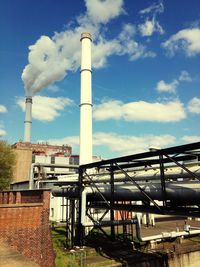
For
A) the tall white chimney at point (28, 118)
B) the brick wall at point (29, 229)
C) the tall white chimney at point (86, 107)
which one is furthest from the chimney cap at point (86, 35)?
the tall white chimney at point (28, 118)

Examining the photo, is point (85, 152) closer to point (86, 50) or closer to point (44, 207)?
point (86, 50)


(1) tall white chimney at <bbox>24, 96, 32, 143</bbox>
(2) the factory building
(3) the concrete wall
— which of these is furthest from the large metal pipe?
(1) tall white chimney at <bbox>24, 96, 32, 143</bbox>

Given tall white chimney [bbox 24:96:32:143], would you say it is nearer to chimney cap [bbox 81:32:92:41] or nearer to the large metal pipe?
chimney cap [bbox 81:32:92:41]

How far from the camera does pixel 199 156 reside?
10.5 metres

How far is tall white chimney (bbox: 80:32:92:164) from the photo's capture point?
25609 millimetres

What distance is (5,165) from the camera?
32844 millimetres

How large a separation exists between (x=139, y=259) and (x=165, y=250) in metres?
2.35

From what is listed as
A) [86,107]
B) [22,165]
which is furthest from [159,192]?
[22,165]

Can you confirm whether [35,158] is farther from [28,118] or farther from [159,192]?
[159,192]

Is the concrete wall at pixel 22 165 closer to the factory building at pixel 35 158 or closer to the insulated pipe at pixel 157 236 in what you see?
the factory building at pixel 35 158

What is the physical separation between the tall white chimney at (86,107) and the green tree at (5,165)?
1233 centimetres

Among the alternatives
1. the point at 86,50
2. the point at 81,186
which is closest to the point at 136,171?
the point at 81,186

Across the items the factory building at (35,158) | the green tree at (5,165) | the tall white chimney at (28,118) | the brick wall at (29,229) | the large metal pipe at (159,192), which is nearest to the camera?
the large metal pipe at (159,192)

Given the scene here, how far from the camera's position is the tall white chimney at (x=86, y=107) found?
2561cm
